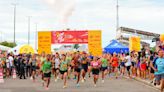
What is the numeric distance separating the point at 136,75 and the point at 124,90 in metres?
11.7

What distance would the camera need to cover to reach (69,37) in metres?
40.6

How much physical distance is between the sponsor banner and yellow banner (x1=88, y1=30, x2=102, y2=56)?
94 cm

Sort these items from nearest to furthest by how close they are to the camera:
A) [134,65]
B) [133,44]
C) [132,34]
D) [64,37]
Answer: [134,65] → [133,44] → [64,37] → [132,34]

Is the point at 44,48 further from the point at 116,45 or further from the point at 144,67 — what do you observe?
the point at 144,67

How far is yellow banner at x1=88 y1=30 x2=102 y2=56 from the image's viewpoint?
1499 inches

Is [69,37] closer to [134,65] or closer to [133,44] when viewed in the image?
[133,44]

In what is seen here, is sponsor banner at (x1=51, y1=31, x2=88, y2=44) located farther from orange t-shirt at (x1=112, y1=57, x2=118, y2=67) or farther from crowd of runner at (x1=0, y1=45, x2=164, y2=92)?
orange t-shirt at (x1=112, y1=57, x2=118, y2=67)

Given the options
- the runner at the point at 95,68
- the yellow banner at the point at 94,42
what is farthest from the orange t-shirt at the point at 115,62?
the runner at the point at 95,68

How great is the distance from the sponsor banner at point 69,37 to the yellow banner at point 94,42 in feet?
3.09

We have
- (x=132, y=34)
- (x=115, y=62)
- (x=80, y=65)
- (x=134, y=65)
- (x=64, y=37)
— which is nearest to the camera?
(x=80, y=65)

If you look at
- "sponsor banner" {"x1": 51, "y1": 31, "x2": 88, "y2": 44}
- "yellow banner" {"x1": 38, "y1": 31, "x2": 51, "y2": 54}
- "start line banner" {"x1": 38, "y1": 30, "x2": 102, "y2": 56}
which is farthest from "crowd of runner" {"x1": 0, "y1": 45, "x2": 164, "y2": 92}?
"yellow banner" {"x1": 38, "y1": 31, "x2": 51, "y2": 54}

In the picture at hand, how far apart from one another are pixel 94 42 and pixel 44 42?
14.5 ft

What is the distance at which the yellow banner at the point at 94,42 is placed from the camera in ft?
125

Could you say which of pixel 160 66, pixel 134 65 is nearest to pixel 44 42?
pixel 134 65
